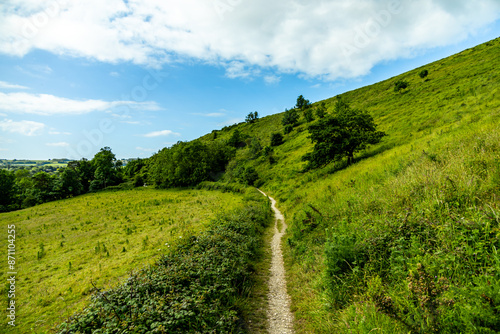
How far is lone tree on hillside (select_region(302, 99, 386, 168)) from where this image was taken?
1008 inches

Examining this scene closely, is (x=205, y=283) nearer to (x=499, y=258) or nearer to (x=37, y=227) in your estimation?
(x=499, y=258)

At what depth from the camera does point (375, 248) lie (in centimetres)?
533

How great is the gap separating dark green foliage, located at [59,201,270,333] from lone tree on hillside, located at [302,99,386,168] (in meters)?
21.6

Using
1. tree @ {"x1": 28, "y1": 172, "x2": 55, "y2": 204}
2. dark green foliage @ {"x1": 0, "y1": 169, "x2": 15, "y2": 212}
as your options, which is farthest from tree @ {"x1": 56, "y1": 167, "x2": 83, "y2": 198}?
dark green foliage @ {"x1": 0, "y1": 169, "x2": 15, "y2": 212}

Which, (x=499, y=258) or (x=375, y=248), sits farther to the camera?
(x=375, y=248)

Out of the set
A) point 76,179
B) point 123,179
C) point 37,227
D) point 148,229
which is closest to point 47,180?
point 76,179

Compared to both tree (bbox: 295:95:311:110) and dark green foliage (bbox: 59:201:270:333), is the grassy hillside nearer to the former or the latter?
dark green foliage (bbox: 59:201:270:333)

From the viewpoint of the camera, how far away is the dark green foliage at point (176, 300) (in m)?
4.60

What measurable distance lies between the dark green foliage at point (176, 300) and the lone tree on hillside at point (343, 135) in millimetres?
21616

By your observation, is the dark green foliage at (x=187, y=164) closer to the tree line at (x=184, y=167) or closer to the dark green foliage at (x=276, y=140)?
the tree line at (x=184, y=167)

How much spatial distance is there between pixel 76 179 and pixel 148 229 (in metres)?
56.1

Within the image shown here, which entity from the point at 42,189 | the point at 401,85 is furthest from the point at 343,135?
the point at 42,189

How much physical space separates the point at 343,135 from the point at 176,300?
86.3 ft

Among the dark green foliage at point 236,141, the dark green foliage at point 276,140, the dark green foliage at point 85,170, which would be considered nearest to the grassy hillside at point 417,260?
the dark green foliage at point 276,140
